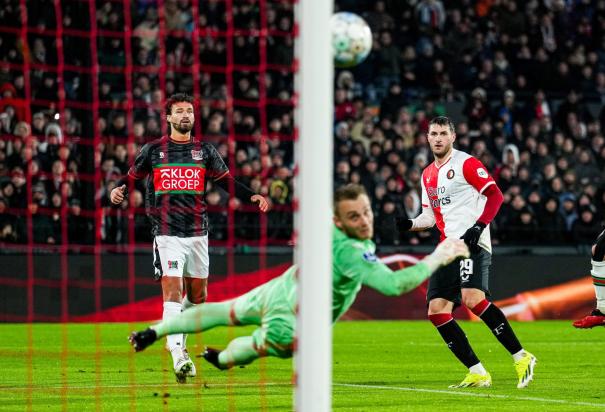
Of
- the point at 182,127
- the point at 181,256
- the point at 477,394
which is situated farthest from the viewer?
the point at 181,256

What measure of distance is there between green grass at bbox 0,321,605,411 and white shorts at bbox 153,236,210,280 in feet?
1.94

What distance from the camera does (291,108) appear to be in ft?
66.6

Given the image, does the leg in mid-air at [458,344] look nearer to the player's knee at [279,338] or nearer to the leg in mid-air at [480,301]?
the leg in mid-air at [480,301]

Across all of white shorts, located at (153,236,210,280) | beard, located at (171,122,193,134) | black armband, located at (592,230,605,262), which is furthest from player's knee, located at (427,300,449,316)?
black armband, located at (592,230,605,262)

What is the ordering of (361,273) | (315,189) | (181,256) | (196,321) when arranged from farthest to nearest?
(181,256) → (196,321) → (361,273) → (315,189)

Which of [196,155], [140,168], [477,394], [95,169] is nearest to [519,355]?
[477,394]

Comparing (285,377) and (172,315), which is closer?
(172,315)

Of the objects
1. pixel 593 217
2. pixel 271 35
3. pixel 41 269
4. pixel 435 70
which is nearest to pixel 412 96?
pixel 435 70

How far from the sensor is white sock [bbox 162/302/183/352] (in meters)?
9.68

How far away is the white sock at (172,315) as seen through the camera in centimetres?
968

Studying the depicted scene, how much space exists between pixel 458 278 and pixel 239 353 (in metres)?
3.02

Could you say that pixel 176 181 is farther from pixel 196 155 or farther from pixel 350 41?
pixel 350 41

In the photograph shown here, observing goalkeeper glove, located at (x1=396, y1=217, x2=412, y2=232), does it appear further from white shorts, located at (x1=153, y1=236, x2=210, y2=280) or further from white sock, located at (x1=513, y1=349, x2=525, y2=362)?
white shorts, located at (x1=153, y1=236, x2=210, y2=280)

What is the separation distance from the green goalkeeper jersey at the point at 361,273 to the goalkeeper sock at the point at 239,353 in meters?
0.56
